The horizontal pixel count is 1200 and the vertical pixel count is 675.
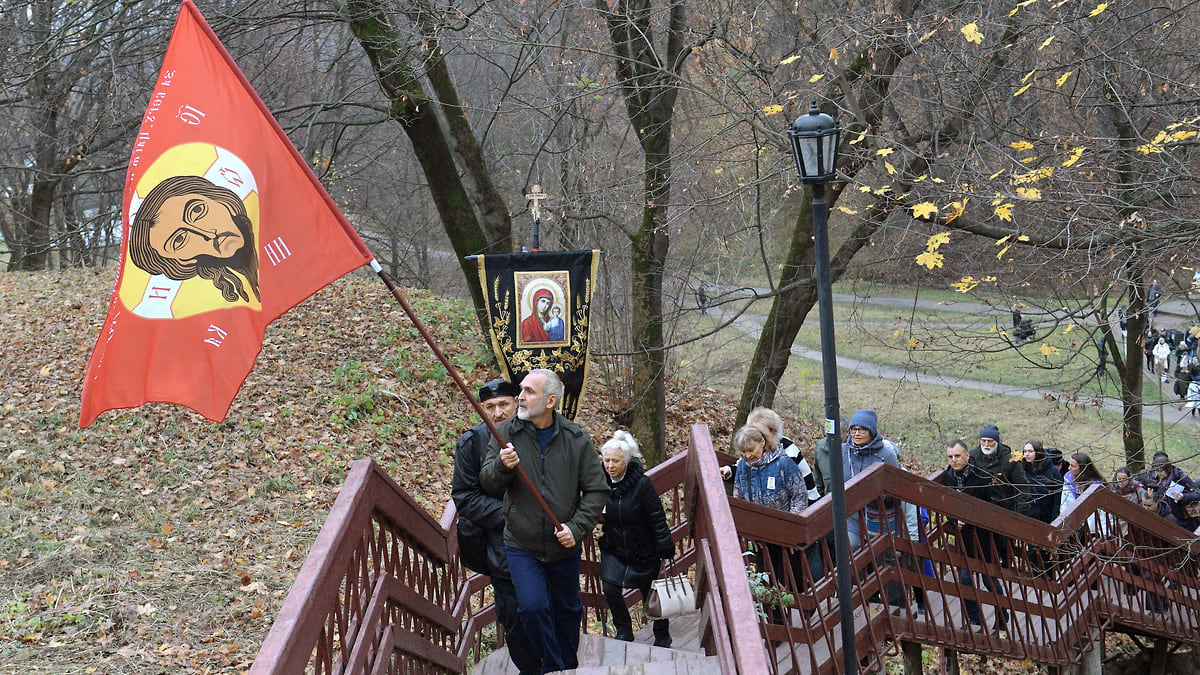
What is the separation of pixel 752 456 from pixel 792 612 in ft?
3.80

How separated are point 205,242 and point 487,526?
2.19m

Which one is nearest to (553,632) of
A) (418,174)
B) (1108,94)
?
(1108,94)

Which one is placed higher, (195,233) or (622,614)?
(195,233)

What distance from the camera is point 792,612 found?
6.84 metres

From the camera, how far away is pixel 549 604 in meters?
5.55

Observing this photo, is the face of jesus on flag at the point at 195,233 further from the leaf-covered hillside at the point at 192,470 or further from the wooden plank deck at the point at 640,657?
the leaf-covered hillside at the point at 192,470

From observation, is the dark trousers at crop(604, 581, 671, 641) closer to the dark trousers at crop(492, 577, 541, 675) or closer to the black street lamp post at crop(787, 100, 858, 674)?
the dark trousers at crop(492, 577, 541, 675)

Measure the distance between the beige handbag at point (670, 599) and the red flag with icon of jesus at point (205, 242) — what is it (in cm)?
278

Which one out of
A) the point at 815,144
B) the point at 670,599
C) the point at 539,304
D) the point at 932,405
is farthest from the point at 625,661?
the point at 932,405

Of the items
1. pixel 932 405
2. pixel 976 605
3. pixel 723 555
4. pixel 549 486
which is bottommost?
pixel 932 405

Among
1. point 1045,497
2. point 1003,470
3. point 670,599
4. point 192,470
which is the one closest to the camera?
point 670,599

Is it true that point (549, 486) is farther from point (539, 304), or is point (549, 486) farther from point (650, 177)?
point (650, 177)

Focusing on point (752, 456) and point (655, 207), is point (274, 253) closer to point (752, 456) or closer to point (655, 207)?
point (752, 456)

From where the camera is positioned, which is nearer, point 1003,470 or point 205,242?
point 205,242
